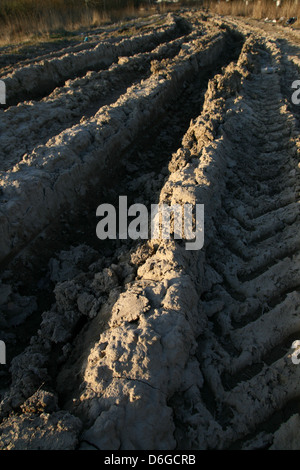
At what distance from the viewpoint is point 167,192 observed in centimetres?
403

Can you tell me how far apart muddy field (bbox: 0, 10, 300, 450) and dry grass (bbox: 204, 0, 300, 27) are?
12.6 meters

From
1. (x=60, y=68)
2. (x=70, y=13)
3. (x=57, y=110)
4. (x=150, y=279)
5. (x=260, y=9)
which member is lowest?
(x=150, y=279)

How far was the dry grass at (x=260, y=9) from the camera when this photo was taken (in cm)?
1638

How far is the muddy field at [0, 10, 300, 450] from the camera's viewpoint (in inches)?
83.6

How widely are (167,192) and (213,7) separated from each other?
26358mm

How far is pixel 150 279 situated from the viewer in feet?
9.42

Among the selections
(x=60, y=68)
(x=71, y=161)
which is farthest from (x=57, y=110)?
(x=60, y=68)

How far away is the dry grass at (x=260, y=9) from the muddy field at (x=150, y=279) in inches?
496

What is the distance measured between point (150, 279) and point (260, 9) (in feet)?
69.7

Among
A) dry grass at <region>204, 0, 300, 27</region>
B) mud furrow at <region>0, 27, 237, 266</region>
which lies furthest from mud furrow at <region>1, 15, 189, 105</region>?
dry grass at <region>204, 0, 300, 27</region>

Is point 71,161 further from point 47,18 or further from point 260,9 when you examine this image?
point 260,9

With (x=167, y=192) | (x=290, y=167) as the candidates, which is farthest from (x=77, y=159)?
(x=290, y=167)
